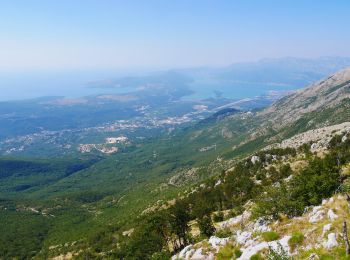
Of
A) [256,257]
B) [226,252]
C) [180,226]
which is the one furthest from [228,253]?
[180,226]

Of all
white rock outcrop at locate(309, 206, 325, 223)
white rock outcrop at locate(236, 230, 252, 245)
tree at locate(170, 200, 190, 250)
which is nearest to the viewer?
white rock outcrop at locate(309, 206, 325, 223)

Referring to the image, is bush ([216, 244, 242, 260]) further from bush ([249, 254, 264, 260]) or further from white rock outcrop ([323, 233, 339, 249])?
white rock outcrop ([323, 233, 339, 249])

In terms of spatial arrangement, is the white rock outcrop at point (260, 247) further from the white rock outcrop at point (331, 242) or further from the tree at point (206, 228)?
the tree at point (206, 228)

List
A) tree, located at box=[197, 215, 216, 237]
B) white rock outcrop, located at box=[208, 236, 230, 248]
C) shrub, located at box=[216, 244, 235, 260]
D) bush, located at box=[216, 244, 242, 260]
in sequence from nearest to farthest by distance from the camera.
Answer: bush, located at box=[216, 244, 242, 260] → shrub, located at box=[216, 244, 235, 260] → white rock outcrop, located at box=[208, 236, 230, 248] → tree, located at box=[197, 215, 216, 237]

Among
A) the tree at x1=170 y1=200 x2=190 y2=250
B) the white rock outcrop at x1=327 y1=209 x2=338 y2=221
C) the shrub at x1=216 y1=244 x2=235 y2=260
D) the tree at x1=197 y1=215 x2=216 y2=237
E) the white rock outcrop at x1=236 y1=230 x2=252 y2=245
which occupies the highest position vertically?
the white rock outcrop at x1=327 y1=209 x2=338 y2=221

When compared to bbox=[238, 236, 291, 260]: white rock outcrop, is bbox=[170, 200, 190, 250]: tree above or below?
below

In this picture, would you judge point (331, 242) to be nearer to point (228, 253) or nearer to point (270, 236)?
point (270, 236)

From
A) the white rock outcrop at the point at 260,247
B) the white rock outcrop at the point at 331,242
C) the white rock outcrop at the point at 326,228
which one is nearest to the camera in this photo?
the white rock outcrop at the point at 331,242

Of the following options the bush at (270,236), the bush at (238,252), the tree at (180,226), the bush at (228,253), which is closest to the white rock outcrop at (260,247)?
the bush at (270,236)

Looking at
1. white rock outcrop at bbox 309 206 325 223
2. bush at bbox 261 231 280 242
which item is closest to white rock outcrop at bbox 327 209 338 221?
white rock outcrop at bbox 309 206 325 223

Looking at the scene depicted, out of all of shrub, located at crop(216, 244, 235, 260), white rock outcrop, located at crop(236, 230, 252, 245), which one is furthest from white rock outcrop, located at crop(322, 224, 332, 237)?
shrub, located at crop(216, 244, 235, 260)

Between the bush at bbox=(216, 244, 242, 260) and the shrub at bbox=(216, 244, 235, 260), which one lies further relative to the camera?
the shrub at bbox=(216, 244, 235, 260)
